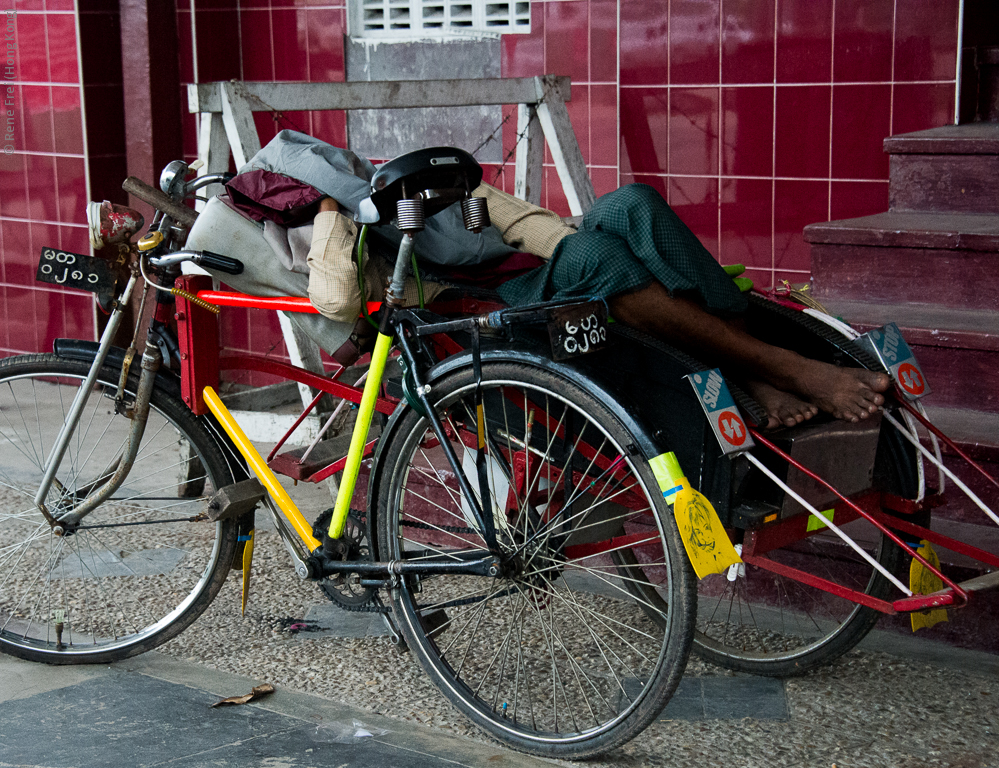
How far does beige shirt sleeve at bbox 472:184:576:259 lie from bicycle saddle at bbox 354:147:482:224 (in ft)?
1.39

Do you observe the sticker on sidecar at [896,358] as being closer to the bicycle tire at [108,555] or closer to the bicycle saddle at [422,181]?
the bicycle saddle at [422,181]

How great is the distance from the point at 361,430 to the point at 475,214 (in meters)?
0.57

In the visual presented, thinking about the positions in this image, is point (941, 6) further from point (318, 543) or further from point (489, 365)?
point (318, 543)

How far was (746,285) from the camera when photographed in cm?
276

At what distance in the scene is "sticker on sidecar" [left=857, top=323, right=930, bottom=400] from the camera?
2.51 metres

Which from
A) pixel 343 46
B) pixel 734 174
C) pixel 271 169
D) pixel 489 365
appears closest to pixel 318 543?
pixel 489 365

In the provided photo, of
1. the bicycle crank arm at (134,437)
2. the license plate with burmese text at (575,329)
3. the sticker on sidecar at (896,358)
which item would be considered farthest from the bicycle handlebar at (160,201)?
the sticker on sidecar at (896,358)

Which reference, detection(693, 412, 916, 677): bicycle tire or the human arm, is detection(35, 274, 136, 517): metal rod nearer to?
the human arm

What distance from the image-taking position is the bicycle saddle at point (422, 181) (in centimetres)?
240

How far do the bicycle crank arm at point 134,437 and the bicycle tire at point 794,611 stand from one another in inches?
59.8

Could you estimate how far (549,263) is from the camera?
101 inches

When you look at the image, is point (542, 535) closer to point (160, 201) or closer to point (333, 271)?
point (333, 271)

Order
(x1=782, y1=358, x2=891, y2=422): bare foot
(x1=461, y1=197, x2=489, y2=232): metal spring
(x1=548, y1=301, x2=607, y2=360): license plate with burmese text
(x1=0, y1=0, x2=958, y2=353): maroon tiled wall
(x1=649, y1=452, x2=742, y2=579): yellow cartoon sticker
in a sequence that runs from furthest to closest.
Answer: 1. (x1=0, y1=0, x2=958, y2=353): maroon tiled wall
2. (x1=461, y1=197, x2=489, y2=232): metal spring
3. (x1=782, y1=358, x2=891, y2=422): bare foot
4. (x1=548, y1=301, x2=607, y2=360): license plate with burmese text
5. (x1=649, y1=452, x2=742, y2=579): yellow cartoon sticker

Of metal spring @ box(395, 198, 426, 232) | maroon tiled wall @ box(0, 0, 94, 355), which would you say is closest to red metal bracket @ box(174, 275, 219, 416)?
metal spring @ box(395, 198, 426, 232)
